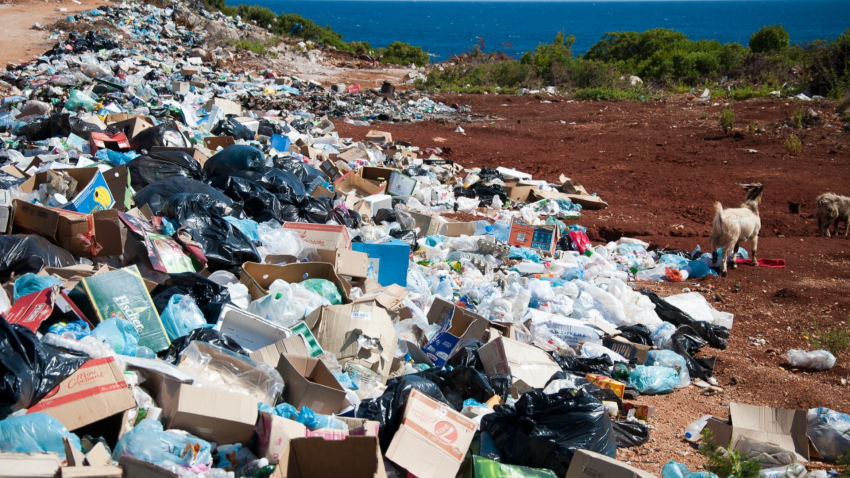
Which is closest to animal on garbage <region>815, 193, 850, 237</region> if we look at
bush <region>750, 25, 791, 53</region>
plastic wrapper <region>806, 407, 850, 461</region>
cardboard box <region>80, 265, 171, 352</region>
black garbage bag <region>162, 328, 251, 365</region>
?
plastic wrapper <region>806, 407, 850, 461</region>

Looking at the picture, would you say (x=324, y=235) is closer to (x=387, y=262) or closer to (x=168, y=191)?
(x=387, y=262)

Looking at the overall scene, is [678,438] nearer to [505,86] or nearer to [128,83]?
[128,83]

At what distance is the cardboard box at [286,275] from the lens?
3760mm

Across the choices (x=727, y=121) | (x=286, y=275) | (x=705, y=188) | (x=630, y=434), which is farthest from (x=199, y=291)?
(x=727, y=121)

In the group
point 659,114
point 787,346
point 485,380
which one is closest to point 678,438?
point 485,380

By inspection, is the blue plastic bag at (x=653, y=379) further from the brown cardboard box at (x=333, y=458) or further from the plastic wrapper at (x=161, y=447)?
the plastic wrapper at (x=161, y=447)

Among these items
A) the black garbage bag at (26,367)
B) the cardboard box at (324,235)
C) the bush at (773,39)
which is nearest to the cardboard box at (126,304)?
the black garbage bag at (26,367)

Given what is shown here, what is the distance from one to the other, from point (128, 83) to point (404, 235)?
6453mm

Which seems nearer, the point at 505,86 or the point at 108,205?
the point at 108,205

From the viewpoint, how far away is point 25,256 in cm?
342

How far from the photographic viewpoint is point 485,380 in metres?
3.11

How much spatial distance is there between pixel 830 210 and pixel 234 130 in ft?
24.5

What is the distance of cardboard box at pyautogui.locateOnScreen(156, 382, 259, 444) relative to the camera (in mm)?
2393

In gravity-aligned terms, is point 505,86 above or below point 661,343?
above
